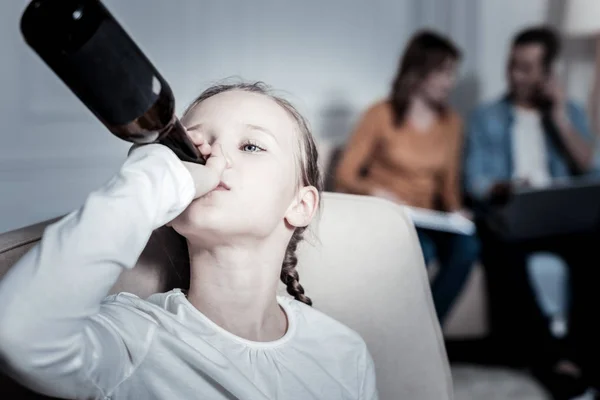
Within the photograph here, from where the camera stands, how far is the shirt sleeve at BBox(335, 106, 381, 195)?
283 cm

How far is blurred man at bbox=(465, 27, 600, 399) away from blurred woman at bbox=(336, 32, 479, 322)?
0.12 metres

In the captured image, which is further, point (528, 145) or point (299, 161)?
point (528, 145)

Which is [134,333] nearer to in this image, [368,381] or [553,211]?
[368,381]

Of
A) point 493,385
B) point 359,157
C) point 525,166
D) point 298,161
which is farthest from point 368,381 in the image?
point 525,166

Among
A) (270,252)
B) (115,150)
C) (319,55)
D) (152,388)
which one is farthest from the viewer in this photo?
(319,55)

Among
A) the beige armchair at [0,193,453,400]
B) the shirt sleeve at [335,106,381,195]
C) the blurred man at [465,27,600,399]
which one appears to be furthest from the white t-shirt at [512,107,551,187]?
the beige armchair at [0,193,453,400]

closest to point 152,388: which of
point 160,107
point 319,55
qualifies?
point 160,107

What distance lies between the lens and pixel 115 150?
3.22 metres

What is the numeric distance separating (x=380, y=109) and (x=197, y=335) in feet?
7.38

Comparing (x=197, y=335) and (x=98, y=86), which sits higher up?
(x=98, y=86)

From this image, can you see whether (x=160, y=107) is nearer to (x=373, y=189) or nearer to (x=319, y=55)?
(x=373, y=189)

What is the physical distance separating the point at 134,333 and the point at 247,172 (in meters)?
0.23

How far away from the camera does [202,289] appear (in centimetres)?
92

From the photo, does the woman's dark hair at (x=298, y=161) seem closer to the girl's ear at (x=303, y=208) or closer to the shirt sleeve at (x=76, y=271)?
the girl's ear at (x=303, y=208)
